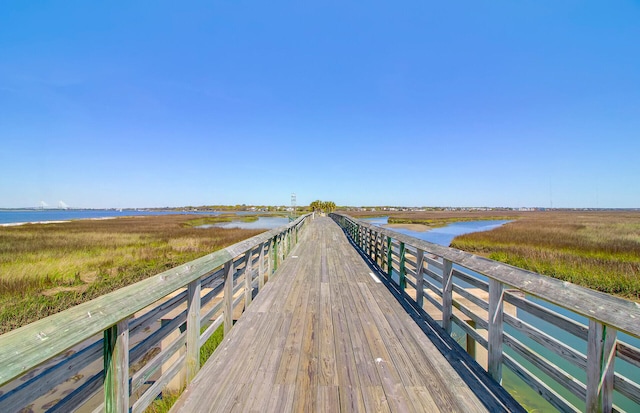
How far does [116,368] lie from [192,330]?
0.91 metres

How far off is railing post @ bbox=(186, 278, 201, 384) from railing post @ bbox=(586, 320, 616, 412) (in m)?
2.99

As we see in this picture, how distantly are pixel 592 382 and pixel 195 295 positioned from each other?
3069mm

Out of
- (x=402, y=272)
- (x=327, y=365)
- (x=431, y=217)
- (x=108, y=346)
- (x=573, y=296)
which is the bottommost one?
(x=431, y=217)

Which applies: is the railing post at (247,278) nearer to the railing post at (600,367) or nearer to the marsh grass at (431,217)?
the railing post at (600,367)

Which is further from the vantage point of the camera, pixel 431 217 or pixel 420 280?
pixel 431 217

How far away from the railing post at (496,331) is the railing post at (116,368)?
2964mm

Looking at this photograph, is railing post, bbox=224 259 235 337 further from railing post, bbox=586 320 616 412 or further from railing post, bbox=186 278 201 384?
railing post, bbox=586 320 616 412

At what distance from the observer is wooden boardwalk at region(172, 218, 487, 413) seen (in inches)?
89.0

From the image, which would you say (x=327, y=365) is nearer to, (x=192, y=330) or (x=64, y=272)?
(x=192, y=330)

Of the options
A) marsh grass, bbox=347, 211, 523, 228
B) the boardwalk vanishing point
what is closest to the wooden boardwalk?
the boardwalk vanishing point

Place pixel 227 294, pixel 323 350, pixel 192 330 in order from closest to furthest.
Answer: pixel 192 330, pixel 323 350, pixel 227 294

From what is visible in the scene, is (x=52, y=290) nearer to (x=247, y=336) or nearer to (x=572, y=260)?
(x=247, y=336)

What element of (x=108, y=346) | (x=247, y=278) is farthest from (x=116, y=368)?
(x=247, y=278)

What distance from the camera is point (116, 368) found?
167 centimetres
